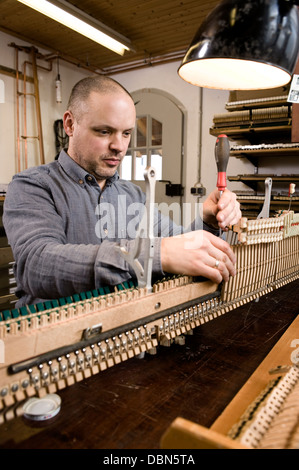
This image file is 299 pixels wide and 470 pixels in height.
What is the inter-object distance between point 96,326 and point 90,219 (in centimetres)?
108

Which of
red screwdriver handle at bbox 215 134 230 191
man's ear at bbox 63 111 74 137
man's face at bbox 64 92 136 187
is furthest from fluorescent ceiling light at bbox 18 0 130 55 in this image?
red screwdriver handle at bbox 215 134 230 191

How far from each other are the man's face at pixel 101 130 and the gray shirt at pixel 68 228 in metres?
0.10

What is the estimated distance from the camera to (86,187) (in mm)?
1933

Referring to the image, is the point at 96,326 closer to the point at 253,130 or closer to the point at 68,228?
the point at 68,228

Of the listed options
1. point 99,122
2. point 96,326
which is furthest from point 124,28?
point 96,326

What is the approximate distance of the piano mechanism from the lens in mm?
747

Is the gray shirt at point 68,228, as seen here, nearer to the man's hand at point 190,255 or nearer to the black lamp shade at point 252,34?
the man's hand at point 190,255

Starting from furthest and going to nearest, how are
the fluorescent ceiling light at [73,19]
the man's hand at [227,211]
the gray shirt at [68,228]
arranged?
the fluorescent ceiling light at [73,19] < the man's hand at [227,211] < the gray shirt at [68,228]

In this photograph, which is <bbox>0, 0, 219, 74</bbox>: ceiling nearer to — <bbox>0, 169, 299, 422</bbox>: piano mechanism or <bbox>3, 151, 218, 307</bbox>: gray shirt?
<bbox>3, 151, 218, 307</bbox>: gray shirt

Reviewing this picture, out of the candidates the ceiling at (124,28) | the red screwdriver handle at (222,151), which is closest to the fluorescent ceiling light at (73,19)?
the ceiling at (124,28)

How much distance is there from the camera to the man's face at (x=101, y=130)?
1739 millimetres

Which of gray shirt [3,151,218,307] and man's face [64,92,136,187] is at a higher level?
man's face [64,92,136,187]

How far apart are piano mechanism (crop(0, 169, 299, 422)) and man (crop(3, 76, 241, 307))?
82 millimetres

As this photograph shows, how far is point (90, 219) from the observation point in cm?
190
